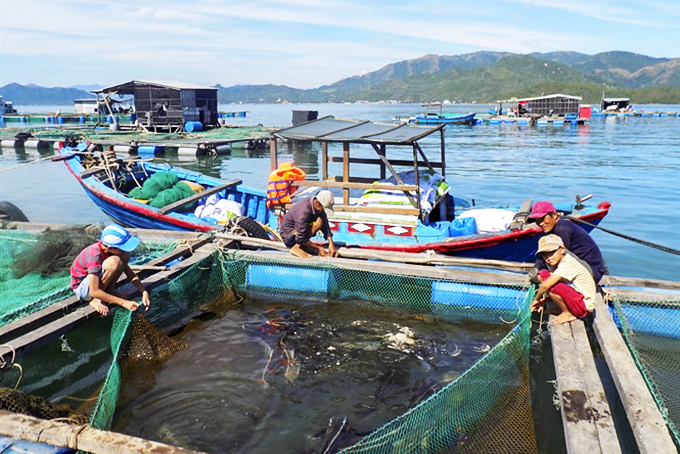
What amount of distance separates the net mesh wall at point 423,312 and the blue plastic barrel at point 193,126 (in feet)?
106

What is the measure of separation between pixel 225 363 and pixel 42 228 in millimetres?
5758

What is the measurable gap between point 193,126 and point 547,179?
2640 cm

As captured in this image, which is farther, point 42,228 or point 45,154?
point 45,154

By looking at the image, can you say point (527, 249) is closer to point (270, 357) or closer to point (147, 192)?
point (270, 357)

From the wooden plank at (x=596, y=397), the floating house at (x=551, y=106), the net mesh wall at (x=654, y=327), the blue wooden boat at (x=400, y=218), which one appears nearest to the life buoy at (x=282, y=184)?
the blue wooden boat at (x=400, y=218)

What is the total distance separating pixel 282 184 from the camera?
1025 cm

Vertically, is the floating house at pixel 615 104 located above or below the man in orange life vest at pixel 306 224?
above

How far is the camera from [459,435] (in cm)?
489

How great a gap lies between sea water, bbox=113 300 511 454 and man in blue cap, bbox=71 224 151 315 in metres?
1.11

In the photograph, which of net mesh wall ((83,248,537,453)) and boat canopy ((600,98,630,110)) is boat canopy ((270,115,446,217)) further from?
boat canopy ((600,98,630,110))

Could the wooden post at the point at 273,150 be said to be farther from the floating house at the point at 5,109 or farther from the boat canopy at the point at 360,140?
the floating house at the point at 5,109

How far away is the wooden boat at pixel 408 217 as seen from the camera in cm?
939

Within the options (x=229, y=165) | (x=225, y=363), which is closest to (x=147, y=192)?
(x=225, y=363)

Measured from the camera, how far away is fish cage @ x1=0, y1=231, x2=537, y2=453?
4.66 metres
